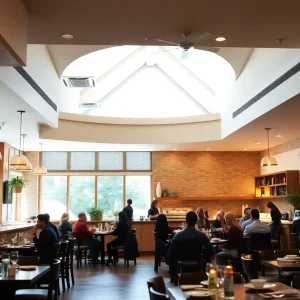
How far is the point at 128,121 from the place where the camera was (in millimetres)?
13758

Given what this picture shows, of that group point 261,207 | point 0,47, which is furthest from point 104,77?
point 0,47

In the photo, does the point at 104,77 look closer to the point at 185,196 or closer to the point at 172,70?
the point at 172,70

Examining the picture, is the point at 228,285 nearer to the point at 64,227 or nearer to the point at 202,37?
the point at 202,37

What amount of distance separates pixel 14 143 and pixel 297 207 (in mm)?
8124

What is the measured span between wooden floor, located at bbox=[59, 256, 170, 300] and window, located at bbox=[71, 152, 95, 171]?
452 cm

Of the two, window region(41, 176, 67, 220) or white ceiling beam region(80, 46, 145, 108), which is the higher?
white ceiling beam region(80, 46, 145, 108)

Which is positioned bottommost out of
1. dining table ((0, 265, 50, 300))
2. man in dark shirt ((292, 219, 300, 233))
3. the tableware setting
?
dining table ((0, 265, 50, 300))

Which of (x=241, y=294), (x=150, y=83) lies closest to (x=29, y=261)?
(x=241, y=294)

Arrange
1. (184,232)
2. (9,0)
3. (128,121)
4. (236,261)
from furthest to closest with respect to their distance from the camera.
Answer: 1. (128,121)
2. (236,261)
3. (184,232)
4. (9,0)

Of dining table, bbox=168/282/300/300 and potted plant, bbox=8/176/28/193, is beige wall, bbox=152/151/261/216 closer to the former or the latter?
potted plant, bbox=8/176/28/193

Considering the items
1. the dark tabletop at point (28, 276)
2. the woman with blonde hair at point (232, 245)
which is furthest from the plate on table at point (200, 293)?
the woman with blonde hair at point (232, 245)

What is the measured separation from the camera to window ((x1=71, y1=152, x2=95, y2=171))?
1605 cm

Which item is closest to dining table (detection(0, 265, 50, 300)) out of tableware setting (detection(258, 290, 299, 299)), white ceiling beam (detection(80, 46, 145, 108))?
tableware setting (detection(258, 290, 299, 299))

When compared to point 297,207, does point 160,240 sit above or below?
below
